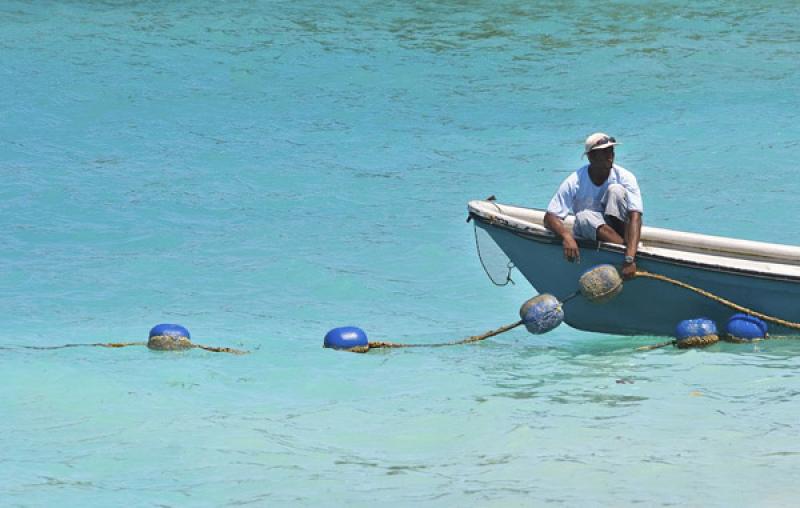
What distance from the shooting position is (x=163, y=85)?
71.9 ft

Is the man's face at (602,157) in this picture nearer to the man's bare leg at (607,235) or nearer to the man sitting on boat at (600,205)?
the man sitting on boat at (600,205)

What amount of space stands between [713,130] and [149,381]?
457 inches

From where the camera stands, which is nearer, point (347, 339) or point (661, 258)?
point (661, 258)

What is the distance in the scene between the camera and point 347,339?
10625 mm

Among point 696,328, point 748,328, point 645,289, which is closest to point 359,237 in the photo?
point 645,289

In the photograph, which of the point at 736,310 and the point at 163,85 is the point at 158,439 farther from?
the point at 163,85

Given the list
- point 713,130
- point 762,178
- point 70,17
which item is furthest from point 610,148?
point 70,17

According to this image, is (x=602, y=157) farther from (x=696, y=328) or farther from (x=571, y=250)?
(x=696, y=328)

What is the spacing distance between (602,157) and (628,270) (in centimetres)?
83

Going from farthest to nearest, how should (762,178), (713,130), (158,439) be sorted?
(713,130) → (762,178) → (158,439)

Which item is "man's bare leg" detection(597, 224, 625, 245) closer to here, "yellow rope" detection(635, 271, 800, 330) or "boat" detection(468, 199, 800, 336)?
"boat" detection(468, 199, 800, 336)

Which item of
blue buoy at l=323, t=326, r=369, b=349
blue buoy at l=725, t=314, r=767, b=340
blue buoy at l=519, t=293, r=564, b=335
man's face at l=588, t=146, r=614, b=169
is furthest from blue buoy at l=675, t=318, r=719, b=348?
blue buoy at l=323, t=326, r=369, b=349

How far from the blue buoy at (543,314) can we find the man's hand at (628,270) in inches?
20.7

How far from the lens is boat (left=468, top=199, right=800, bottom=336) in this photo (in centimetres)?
1005
